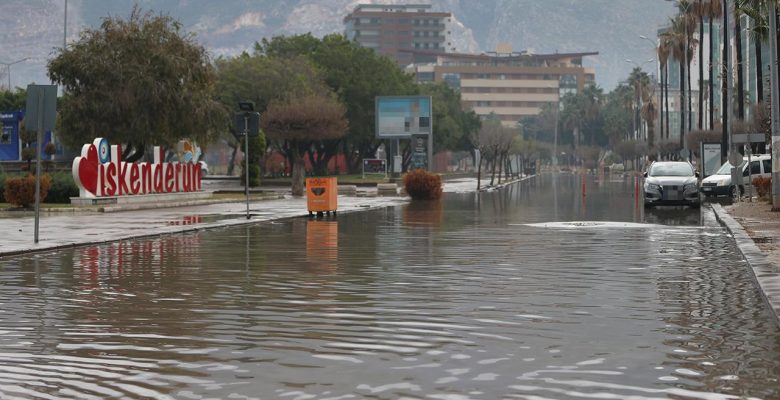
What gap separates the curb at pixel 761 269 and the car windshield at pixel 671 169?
18321 mm

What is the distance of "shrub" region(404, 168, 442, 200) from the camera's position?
5784 centimetres

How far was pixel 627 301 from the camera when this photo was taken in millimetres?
14242

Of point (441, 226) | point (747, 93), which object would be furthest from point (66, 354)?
point (747, 93)

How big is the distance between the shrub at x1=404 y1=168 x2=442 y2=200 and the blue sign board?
39.7m

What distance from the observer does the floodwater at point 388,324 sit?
354 inches

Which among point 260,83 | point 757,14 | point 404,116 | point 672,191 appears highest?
point 260,83

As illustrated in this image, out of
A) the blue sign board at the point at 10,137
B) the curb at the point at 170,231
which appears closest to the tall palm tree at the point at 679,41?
the blue sign board at the point at 10,137

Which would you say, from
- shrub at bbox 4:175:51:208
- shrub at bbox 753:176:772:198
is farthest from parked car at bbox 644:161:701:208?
shrub at bbox 4:175:51:208

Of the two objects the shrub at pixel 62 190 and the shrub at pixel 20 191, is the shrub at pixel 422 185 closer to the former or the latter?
the shrub at pixel 62 190

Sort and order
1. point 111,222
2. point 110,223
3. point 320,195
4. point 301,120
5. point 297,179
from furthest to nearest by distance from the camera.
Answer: point 301,120 → point 297,179 → point 320,195 → point 111,222 → point 110,223

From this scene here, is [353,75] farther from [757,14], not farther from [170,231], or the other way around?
[170,231]

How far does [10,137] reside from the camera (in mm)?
88188

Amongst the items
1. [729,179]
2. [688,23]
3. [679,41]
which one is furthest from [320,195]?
[679,41]

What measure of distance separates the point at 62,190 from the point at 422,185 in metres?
17.2
